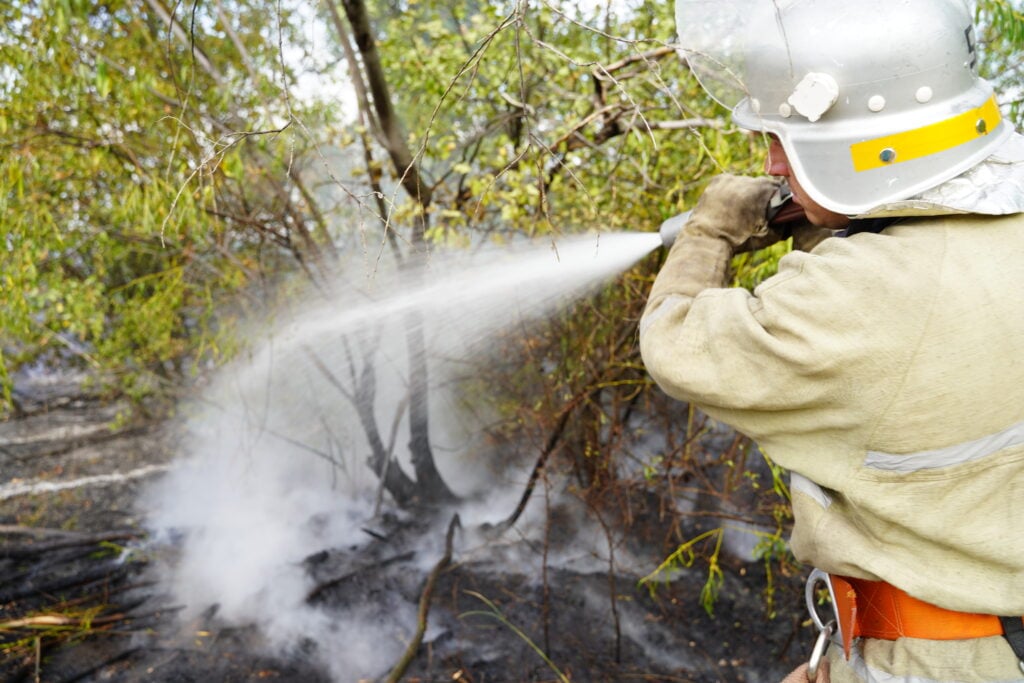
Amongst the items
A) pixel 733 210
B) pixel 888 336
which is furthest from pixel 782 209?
pixel 888 336

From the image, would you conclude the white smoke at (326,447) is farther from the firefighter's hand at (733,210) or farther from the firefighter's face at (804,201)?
the firefighter's face at (804,201)

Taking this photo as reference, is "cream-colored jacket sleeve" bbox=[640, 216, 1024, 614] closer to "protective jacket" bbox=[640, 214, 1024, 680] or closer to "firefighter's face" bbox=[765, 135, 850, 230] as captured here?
"protective jacket" bbox=[640, 214, 1024, 680]

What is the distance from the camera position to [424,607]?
356 cm

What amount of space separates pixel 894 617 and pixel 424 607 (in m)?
2.60

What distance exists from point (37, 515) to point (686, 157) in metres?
5.55

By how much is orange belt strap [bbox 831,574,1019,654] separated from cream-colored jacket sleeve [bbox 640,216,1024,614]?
64 mm

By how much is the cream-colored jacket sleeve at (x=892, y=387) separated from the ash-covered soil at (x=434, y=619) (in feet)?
7.34

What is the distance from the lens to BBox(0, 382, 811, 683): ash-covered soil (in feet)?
11.1

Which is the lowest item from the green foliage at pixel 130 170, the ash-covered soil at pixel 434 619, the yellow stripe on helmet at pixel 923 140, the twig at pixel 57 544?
the ash-covered soil at pixel 434 619

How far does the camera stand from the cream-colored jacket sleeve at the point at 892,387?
117 centimetres

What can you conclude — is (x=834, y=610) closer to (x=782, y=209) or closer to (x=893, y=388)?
(x=893, y=388)

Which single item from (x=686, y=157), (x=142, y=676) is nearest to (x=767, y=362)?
(x=686, y=157)

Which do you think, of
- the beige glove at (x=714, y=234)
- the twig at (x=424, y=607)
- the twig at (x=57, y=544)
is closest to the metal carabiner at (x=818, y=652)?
the beige glove at (x=714, y=234)

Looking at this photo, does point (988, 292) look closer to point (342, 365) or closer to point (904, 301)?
point (904, 301)
